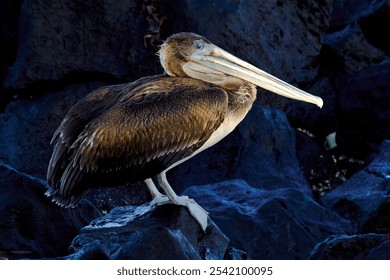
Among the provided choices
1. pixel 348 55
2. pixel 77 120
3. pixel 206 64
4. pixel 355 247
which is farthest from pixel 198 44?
pixel 348 55

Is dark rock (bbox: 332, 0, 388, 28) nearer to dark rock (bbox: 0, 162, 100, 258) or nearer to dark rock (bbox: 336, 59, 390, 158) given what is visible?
dark rock (bbox: 336, 59, 390, 158)

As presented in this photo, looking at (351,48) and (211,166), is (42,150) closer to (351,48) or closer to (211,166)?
(211,166)

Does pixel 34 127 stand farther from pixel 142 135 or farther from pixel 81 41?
pixel 142 135

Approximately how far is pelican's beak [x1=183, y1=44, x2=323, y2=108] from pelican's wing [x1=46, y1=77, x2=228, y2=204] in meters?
0.47

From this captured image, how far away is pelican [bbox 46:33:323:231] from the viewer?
28.5 feet

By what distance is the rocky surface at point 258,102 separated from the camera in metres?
10.5

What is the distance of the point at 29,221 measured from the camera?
30.0 feet

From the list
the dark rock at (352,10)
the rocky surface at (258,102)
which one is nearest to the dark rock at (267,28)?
the rocky surface at (258,102)

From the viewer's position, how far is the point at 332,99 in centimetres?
1468

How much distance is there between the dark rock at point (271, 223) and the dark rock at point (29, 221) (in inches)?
58.0

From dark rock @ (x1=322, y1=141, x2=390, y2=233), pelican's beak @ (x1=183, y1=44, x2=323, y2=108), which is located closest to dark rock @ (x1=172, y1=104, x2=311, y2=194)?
dark rock @ (x1=322, y1=141, x2=390, y2=233)

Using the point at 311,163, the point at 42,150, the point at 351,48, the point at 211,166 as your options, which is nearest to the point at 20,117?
the point at 42,150

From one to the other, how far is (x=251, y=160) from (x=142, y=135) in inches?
147

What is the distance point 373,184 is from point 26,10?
174 inches
